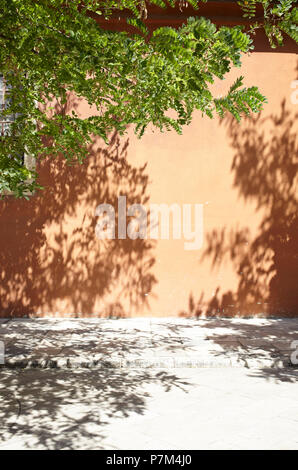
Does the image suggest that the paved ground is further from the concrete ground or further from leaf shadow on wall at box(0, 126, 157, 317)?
leaf shadow on wall at box(0, 126, 157, 317)

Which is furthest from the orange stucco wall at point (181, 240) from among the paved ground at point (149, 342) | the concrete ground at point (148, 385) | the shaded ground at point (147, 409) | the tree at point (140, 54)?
the tree at point (140, 54)

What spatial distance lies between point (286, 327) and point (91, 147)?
494 centimetres

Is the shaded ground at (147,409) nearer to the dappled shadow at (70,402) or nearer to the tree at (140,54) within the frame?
the dappled shadow at (70,402)

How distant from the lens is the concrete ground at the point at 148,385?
462 cm

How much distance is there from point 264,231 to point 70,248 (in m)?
3.81

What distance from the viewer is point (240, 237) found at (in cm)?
1012

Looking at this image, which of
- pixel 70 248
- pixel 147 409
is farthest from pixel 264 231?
pixel 147 409

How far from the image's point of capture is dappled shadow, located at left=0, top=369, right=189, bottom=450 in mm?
4621

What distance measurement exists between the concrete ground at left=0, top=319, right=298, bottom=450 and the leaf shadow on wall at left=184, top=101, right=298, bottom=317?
780 mm

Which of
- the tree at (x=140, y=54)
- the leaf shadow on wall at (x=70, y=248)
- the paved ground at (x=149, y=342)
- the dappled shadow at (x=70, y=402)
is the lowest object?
the dappled shadow at (x=70, y=402)

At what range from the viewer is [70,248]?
995cm

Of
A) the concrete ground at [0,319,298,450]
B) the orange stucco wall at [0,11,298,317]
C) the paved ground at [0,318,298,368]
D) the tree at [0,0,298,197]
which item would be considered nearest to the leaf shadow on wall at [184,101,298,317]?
the orange stucco wall at [0,11,298,317]

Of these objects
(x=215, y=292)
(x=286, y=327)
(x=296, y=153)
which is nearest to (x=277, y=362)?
(x=286, y=327)

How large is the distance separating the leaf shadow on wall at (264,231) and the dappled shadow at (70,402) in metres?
3.78
